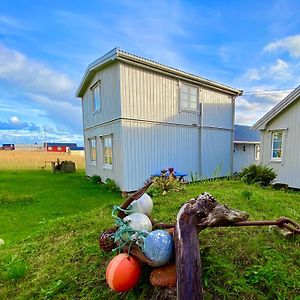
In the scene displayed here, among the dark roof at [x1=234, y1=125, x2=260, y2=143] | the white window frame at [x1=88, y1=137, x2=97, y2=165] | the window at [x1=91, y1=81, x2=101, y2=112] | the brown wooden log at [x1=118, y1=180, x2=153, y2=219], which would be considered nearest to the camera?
the brown wooden log at [x1=118, y1=180, x2=153, y2=219]

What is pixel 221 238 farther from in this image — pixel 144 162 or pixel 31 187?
pixel 31 187

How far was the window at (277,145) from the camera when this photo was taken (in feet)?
Result: 32.5

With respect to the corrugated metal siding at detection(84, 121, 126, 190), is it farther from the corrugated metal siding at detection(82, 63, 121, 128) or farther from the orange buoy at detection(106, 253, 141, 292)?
the orange buoy at detection(106, 253, 141, 292)

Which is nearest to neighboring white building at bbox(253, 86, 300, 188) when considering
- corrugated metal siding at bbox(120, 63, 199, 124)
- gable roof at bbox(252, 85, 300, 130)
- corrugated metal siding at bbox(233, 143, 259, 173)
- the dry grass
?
gable roof at bbox(252, 85, 300, 130)

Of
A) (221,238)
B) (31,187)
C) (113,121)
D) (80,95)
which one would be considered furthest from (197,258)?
(80,95)

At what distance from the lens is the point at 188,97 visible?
11031mm

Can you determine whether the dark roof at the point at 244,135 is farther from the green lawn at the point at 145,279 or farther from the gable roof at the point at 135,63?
the green lawn at the point at 145,279

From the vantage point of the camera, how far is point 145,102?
30.7 ft

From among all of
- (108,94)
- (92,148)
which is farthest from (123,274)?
(92,148)

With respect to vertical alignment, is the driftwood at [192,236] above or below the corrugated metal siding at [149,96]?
below

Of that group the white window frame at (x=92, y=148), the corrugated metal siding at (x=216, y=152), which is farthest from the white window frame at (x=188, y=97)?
the white window frame at (x=92, y=148)

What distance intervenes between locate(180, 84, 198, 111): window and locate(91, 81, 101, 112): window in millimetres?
4023

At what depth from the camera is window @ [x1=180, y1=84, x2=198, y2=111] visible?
10703 mm

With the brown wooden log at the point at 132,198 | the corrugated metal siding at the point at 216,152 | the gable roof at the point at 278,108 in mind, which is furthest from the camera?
the corrugated metal siding at the point at 216,152
